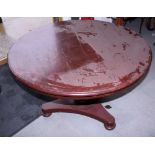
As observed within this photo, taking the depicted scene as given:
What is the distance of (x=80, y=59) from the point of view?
43.4 inches

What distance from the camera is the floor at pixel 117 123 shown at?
141 cm

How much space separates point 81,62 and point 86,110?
1.52 ft

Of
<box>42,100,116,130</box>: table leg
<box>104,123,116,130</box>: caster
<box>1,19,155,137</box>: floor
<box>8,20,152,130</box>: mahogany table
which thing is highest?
<box>8,20,152,130</box>: mahogany table

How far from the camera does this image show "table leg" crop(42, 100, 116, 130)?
1406 mm

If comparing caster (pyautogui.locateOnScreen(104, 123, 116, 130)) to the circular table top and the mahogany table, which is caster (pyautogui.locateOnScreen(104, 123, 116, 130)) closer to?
the mahogany table

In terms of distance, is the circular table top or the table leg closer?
the circular table top

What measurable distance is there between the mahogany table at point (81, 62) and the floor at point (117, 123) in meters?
0.07

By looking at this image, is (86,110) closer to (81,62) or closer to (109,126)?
(109,126)

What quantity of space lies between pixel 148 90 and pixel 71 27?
2.60ft

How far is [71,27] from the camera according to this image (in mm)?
1396

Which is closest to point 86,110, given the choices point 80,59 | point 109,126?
point 109,126

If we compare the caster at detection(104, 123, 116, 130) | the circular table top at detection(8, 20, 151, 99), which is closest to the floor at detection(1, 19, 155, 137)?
the caster at detection(104, 123, 116, 130)
